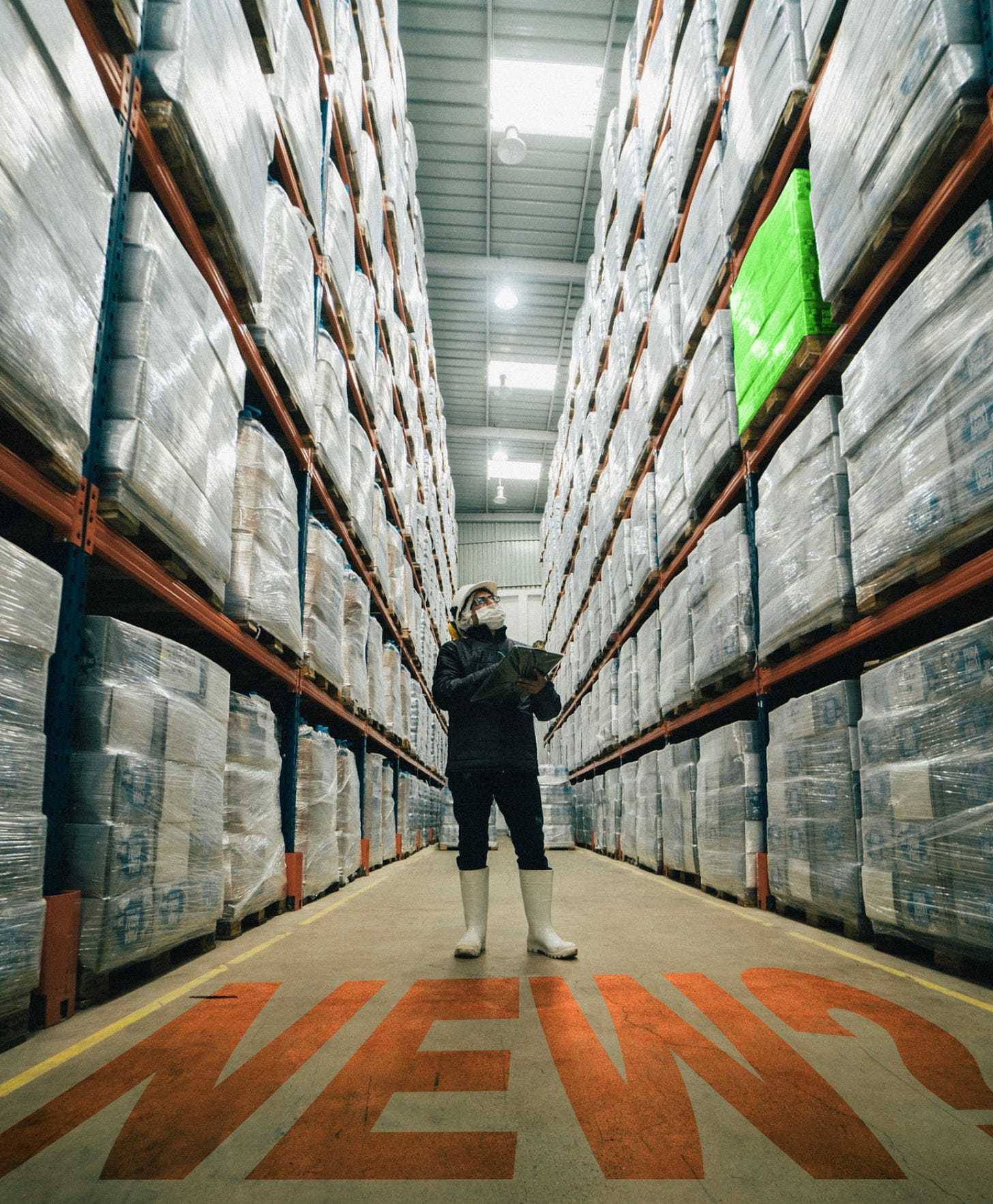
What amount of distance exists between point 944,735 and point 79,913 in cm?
276

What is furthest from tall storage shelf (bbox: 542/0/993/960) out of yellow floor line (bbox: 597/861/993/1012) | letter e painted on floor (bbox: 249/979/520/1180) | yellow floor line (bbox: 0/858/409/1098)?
yellow floor line (bbox: 0/858/409/1098)

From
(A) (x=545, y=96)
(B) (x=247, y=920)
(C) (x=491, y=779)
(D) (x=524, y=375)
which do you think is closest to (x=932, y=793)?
(C) (x=491, y=779)

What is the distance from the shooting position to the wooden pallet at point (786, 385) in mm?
3719

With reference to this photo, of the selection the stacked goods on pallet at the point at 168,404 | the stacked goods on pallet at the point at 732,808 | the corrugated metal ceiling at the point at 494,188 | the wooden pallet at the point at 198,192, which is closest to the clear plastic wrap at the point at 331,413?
the wooden pallet at the point at 198,192

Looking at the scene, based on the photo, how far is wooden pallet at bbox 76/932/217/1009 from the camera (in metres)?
2.30

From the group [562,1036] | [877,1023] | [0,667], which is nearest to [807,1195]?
[562,1036]

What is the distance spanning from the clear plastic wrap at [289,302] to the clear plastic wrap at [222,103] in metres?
0.17

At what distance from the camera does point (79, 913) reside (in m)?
2.25

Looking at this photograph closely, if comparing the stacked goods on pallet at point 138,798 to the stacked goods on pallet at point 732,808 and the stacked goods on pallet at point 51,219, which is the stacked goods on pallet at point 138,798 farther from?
the stacked goods on pallet at point 732,808

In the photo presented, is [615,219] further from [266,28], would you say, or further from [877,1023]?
[877,1023]

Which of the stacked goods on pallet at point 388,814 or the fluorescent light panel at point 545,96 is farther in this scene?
the fluorescent light panel at point 545,96

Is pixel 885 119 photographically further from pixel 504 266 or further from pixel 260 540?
pixel 504 266

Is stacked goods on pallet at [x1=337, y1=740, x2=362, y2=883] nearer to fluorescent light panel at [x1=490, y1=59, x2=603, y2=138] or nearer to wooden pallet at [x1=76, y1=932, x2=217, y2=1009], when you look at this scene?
wooden pallet at [x1=76, y1=932, x2=217, y2=1009]

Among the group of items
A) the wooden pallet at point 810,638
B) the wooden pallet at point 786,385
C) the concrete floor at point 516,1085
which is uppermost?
the wooden pallet at point 786,385
